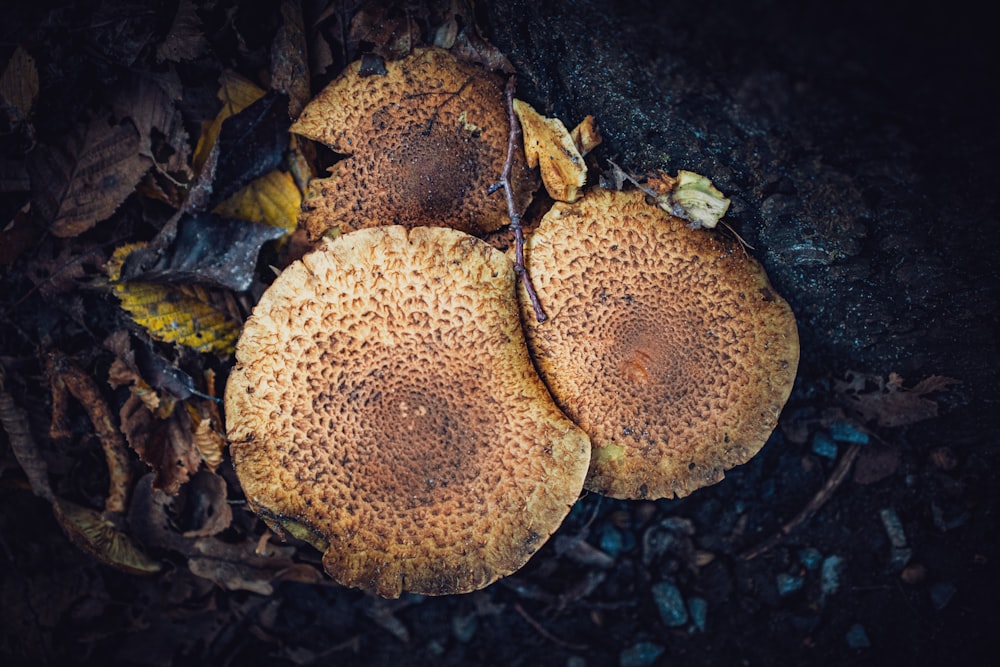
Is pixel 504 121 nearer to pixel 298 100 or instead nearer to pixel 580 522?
pixel 298 100

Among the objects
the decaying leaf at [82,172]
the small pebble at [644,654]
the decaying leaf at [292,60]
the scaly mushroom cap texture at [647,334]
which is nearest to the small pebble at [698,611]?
the small pebble at [644,654]

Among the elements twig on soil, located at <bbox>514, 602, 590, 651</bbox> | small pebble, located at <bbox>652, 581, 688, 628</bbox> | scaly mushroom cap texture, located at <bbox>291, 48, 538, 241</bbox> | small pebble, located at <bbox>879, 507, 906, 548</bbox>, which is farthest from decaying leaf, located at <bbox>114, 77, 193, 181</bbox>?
small pebble, located at <bbox>879, 507, 906, 548</bbox>

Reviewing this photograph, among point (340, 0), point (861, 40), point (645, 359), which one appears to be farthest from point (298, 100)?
point (861, 40)

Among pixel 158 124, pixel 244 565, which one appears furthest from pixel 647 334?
pixel 158 124

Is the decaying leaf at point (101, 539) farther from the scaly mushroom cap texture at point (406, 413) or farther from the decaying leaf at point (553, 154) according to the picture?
the decaying leaf at point (553, 154)

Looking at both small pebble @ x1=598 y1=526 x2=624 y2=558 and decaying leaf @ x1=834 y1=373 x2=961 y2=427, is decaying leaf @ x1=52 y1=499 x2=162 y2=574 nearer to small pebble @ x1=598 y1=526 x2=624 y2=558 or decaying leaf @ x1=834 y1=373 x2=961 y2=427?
small pebble @ x1=598 y1=526 x2=624 y2=558

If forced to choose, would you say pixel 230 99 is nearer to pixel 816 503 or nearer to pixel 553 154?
pixel 553 154
